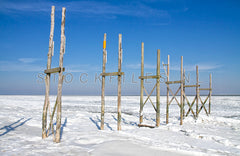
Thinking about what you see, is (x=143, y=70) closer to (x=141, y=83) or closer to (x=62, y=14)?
(x=141, y=83)

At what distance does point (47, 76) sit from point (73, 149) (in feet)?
10.1

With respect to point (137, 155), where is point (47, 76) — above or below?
above

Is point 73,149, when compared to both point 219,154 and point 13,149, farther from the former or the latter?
point 219,154

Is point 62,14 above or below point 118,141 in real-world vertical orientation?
above

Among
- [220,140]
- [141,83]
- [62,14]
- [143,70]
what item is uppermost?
[62,14]

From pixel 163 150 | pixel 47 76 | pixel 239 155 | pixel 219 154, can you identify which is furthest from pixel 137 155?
pixel 47 76

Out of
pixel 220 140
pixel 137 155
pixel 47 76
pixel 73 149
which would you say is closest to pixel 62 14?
pixel 47 76

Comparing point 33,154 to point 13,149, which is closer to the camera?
point 33,154

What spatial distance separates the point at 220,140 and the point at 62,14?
8520mm

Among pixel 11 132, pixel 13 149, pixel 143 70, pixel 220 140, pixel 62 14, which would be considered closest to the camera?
pixel 13 149

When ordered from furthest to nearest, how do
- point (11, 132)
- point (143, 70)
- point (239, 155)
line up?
point (143, 70) < point (11, 132) < point (239, 155)

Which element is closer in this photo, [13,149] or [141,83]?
[13,149]

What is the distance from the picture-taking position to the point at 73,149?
249 inches

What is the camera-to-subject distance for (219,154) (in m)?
6.55
